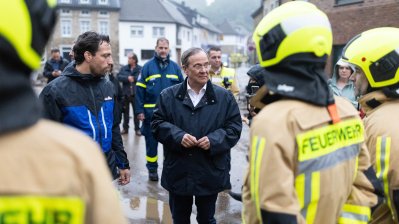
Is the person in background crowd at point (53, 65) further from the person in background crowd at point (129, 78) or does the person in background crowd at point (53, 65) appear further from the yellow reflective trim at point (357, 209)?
the yellow reflective trim at point (357, 209)

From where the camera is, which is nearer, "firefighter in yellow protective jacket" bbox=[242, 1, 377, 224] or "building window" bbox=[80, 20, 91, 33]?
"firefighter in yellow protective jacket" bbox=[242, 1, 377, 224]

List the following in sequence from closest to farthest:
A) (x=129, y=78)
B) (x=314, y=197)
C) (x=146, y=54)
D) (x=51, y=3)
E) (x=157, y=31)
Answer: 1. (x=51, y=3)
2. (x=314, y=197)
3. (x=129, y=78)
4. (x=146, y=54)
5. (x=157, y=31)

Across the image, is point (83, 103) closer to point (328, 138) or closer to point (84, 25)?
point (328, 138)

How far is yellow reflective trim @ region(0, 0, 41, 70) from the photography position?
109cm

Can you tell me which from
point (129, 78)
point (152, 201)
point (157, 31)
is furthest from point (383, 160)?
point (157, 31)

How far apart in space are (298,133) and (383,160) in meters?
0.85

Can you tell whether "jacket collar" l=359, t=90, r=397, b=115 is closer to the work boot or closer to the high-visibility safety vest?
the high-visibility safety vest

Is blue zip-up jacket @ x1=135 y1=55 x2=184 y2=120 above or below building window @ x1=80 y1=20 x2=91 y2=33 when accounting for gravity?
below

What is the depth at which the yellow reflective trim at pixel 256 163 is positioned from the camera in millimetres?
1762

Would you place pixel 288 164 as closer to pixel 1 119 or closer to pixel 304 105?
pixel 304 105

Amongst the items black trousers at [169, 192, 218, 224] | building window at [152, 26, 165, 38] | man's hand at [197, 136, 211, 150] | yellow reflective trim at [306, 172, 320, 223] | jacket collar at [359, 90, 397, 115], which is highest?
building window at [152, 26, 165, 38]

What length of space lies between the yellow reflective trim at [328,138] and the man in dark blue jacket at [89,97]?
80.6 inches

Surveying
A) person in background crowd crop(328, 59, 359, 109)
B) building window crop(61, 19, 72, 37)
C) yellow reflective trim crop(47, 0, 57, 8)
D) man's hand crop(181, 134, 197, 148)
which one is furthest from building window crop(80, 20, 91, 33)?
yellow reflective trim crop(47, 0, 57, 8)

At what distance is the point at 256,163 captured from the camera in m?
1.79
